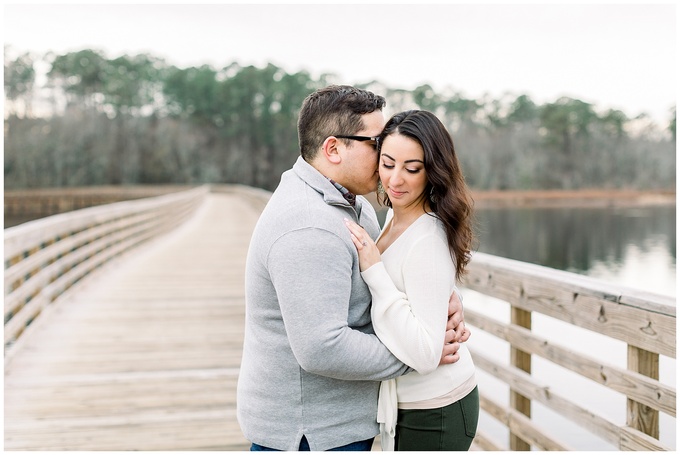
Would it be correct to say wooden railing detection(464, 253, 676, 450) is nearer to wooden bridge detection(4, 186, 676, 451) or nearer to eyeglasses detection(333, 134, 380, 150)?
wooden bridge detection(4, 186, 676, 451)

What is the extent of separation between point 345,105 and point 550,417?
19.5 ft

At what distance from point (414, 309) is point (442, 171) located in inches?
13.9

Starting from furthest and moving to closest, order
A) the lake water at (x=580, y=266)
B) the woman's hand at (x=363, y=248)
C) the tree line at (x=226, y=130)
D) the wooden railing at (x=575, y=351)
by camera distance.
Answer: the tree line at (x=226, y=130)
the lake water at (x=580, y=266)
the wooden railing at (x=575, y=351)
the woman's hand at (x=363, y=248)

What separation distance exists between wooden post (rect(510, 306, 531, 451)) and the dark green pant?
4.35 feet

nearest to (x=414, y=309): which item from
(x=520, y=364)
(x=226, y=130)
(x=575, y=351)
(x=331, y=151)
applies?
(x=331, y=151)

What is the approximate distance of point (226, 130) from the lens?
6331 cm

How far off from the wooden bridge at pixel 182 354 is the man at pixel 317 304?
0.81 metres

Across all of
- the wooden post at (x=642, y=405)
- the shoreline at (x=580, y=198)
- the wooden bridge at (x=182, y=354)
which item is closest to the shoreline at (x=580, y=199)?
the shoreline at (x=580, y=198)

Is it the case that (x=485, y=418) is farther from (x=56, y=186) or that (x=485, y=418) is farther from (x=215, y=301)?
(x=56, y=186)

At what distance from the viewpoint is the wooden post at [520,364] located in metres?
3.19

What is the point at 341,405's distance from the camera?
187cm

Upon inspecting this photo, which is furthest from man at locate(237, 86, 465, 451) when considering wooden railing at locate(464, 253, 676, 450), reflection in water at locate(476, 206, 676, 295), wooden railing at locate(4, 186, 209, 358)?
reflection in water at locate(476, 206, 676, 295)

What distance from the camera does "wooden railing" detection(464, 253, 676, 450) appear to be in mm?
2281

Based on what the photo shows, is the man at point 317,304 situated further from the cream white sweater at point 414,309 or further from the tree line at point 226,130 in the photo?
the tree line at point 226,130
